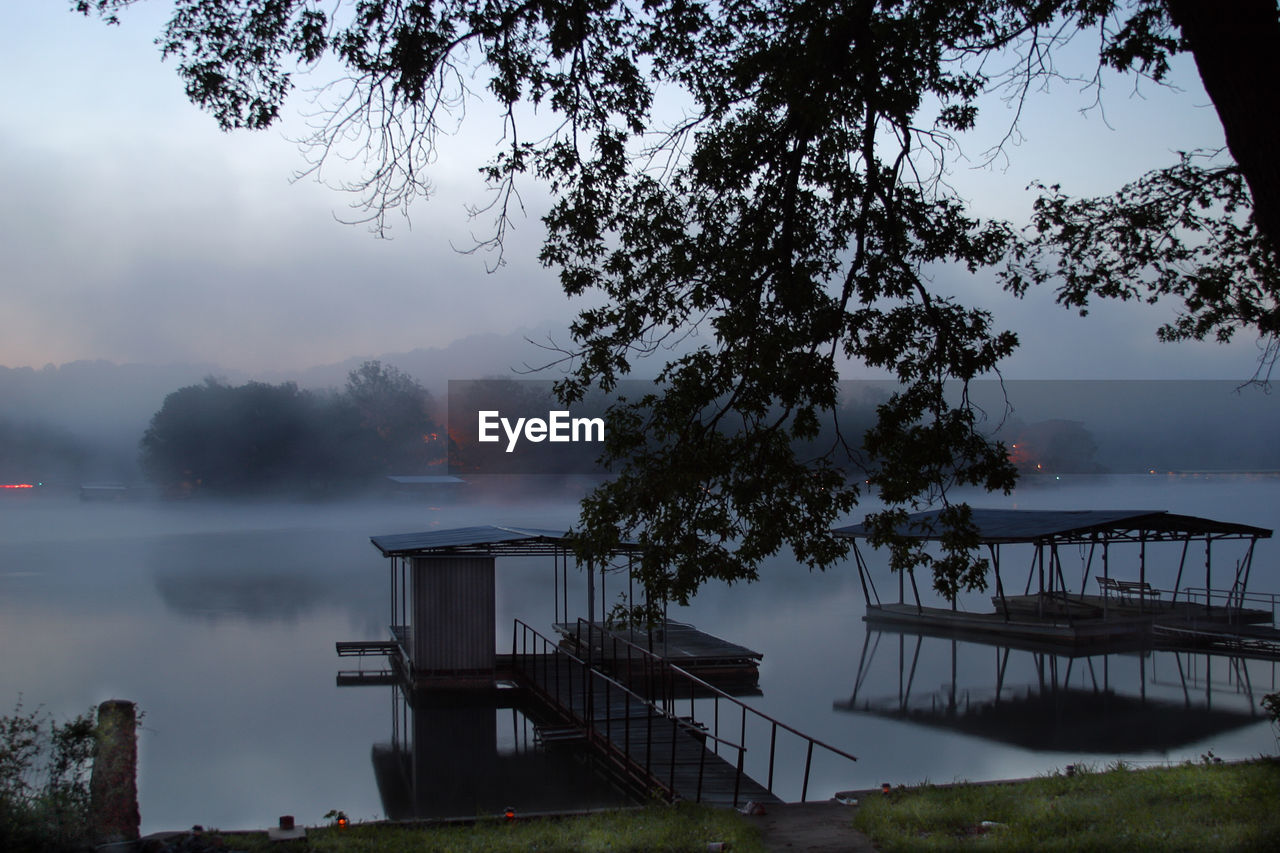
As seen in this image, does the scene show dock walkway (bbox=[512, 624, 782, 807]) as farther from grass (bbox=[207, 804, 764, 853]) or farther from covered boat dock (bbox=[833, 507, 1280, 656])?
covered boat dock (bbox=[833, 507, 1280, 656])

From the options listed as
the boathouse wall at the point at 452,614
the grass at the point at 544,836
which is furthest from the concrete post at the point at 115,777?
the boathouse wall at the point at 452,614

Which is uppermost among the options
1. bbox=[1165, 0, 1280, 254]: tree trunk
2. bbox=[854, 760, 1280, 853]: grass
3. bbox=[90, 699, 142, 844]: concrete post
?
bbox=[1165, 0, 1280, 254]: tree trunk

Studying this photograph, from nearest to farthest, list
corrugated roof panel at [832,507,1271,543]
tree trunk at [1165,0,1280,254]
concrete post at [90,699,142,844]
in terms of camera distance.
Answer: tree trunk at [1165,0,1280,254], concrete post at [90,699,142,844], corrugated roof panel at [832,507,1271,543]

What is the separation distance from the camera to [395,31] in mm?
8773

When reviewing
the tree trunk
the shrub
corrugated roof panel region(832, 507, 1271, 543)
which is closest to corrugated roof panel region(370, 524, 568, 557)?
corrugated roof panel region(832, 507, 1271, 543)

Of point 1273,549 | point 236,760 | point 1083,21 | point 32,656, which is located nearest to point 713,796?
point 1083,21

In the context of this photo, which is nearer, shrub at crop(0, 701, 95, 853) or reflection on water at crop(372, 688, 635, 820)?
shrub at crop(0, 701, 95, 853)

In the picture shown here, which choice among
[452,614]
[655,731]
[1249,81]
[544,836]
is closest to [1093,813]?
[544,836]

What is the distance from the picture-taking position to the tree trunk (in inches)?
217

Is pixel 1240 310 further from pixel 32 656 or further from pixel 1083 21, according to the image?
pixel 32 656

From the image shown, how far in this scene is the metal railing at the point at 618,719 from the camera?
11508 mm

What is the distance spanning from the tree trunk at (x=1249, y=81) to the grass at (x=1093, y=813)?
4112 millimetres

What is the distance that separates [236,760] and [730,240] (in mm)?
14689

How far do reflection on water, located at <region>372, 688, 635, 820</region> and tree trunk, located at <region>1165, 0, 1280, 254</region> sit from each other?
873cm
